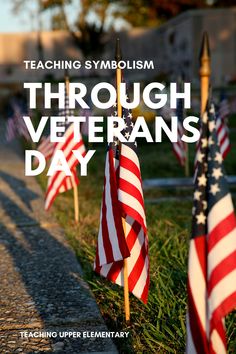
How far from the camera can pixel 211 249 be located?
10.4 feet

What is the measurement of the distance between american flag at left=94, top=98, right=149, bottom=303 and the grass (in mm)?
297

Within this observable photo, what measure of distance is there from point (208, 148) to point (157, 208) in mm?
5840

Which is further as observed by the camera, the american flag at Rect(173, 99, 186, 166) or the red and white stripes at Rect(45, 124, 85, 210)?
the american flag at Rect(173, 99, 186, 166)

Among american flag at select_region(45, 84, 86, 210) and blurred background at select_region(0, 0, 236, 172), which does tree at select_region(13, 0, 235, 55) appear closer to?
blurred background at select_region(0, 0, 236, 172)

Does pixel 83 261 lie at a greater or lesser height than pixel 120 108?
lesser

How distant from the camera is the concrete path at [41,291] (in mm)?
4473

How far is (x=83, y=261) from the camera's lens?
6.46 metres

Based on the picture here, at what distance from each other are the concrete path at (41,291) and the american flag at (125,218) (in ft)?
1.55

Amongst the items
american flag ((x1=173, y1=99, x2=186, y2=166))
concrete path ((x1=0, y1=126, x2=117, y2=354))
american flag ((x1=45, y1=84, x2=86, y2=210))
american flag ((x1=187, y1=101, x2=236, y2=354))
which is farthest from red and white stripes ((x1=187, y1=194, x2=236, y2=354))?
american flag ((x1=173, y1=99, x2=186, y2=166))

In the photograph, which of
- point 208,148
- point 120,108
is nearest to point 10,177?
point 120,108

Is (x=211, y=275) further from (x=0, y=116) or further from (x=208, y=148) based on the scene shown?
(x=0, y=116)

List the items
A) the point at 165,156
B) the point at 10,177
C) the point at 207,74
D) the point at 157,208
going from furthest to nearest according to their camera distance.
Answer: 1. the point at 165,156
2. the point at 10,177
3. the point at 157,208
4. the point at 207,74

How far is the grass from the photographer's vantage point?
14.7ft

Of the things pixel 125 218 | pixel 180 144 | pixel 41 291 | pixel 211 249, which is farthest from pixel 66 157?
pixel 211 249
